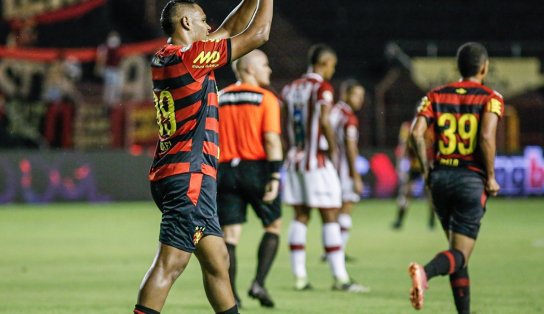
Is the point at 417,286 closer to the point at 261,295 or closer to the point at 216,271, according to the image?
the point at 216,271

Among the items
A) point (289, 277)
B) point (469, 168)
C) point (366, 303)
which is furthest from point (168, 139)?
point (289, 277)

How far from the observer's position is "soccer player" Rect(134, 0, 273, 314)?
20.7 feet

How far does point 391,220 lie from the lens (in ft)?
72.0

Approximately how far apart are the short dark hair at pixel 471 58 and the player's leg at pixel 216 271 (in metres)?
2.92

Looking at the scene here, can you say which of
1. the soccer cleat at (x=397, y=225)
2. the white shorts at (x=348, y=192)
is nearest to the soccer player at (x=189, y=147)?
the white shorts at (x=348, y=192)

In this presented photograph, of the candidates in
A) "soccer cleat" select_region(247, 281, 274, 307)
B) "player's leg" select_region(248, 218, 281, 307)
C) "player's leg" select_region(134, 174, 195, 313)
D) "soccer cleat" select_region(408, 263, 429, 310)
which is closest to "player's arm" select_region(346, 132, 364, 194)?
"player's leg" select_region(248, 218, 281, 307)

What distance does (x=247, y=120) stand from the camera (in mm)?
10023

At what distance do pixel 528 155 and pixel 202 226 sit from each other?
908 inches

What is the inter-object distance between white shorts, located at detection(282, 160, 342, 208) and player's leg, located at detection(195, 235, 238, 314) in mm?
5092

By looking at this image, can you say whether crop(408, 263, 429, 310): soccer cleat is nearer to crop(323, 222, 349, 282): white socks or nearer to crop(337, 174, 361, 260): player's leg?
crop(323, 222, 349, 282): white socks

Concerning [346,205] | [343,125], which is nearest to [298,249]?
[343,125]

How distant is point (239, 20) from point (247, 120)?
3.30 m

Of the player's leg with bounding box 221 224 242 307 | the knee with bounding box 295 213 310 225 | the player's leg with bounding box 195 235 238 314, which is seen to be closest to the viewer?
the player's leg with bounding box 195 235 238 314

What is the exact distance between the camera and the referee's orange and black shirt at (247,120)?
32.9 feet
